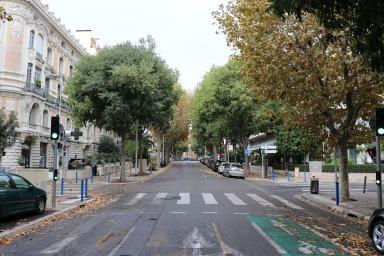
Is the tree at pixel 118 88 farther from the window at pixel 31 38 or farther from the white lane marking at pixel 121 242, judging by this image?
the white lane marking at pixel 121 242

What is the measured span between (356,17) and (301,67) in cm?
859

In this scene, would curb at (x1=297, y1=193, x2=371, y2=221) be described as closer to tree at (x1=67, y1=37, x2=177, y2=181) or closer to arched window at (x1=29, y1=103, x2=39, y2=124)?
tree at (x1=67, y1=37, x2=177, y2=181)

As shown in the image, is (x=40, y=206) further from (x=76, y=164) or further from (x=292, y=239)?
(x=76, y=164)

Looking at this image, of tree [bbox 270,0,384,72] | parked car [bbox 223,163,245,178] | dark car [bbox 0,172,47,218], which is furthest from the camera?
parked car [bbox 223,163,245,178]

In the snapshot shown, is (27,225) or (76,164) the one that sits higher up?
(76,164)

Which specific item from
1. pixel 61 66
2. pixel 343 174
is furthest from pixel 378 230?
pixel 61 66

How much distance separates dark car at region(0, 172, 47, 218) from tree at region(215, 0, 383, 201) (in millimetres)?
9856

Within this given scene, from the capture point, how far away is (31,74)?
4497 centimetres

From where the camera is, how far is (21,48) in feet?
141

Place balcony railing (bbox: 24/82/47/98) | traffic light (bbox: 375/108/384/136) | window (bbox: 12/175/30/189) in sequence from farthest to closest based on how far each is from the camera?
balcony railing (bbox: 24/82/47/98) → traffic light (bbox: 375/108/384/136) → window (bbox: 12/175/30/189)

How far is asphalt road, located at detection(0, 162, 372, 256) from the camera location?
955 centimetres

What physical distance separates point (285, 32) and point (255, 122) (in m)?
27.8

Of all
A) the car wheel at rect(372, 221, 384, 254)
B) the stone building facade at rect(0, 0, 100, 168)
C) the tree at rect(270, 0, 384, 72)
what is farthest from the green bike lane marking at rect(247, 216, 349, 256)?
the stone building facade at rect(0, 0, 100, 168)

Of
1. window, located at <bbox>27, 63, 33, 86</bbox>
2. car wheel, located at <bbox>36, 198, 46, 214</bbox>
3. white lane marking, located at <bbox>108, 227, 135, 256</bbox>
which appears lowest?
white lane marking, located at <bbox>108, 227, 135, 256</bbox>
